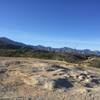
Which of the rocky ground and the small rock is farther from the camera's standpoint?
the small rock

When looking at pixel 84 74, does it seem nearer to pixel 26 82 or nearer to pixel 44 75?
pixel 44 75

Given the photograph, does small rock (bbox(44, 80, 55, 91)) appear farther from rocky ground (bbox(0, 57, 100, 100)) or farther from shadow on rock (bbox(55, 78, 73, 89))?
shadow on rock (bbox(55, 78, 73, 89))

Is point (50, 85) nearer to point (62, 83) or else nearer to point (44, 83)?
point (44, 83)

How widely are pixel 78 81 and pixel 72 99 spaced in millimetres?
3066

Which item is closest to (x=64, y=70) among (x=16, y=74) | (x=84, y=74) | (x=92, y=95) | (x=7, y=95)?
(x=84, y=74)

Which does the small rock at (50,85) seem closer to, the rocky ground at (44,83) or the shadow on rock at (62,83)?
the rocky ground at (44,83)

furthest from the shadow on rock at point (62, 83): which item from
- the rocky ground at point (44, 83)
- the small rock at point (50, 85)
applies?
the small rock at point (50, 85)

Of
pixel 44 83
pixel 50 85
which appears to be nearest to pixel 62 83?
pixel 50 85

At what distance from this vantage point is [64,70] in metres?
17.8

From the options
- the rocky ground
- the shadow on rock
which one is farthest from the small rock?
the shadow on rock

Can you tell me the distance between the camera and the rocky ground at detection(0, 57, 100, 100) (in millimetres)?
13006

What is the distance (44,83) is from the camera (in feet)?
48.1

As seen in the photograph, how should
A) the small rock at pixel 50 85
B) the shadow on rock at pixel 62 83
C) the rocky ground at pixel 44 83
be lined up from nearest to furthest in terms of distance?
the rocky ground at pixel 44 83
the small rock at pixel 50 85
the shadow on rock at pixel 62 83

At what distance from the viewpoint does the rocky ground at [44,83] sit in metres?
13.0
